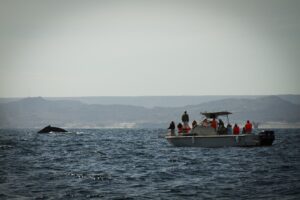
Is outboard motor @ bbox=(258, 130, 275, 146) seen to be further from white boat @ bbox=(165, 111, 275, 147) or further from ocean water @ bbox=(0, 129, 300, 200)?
ocean water @ bbox=(0, 129, 300, 200)

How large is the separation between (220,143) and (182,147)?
4.96 metres

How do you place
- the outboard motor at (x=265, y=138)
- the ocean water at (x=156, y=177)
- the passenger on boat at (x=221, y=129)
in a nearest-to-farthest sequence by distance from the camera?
1. the ocean water at (x=156, y=177)
2. the passenger on boat at (x=221, y=129)
3. the outboard motor at (x=265, y=138)

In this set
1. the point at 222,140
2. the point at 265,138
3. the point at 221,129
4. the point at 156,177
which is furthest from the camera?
the point at 265,138

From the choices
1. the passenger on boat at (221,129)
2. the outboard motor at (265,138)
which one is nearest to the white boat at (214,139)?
the outboard motor at (265,138)

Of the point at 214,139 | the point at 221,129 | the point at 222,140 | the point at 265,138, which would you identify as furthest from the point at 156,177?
the point at 265,138

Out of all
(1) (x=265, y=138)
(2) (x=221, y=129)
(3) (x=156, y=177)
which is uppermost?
(2) (x=221, y=129)

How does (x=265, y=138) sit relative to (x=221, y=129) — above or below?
below

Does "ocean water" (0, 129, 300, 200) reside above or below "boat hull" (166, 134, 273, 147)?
below

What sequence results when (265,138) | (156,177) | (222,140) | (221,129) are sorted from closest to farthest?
(156,177) < (222,140) < (221,129) < (265,138)

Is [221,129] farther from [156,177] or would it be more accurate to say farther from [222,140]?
[156,177]

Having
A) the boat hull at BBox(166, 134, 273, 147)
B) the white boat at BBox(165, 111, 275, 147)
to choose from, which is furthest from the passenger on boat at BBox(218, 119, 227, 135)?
the boat hull at BBox(166, 134, 273, 147)

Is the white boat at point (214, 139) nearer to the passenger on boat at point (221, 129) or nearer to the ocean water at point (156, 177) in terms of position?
the passenger on boat at point (221, 129)

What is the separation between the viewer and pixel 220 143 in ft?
203

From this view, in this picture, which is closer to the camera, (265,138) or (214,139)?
(214,139)
